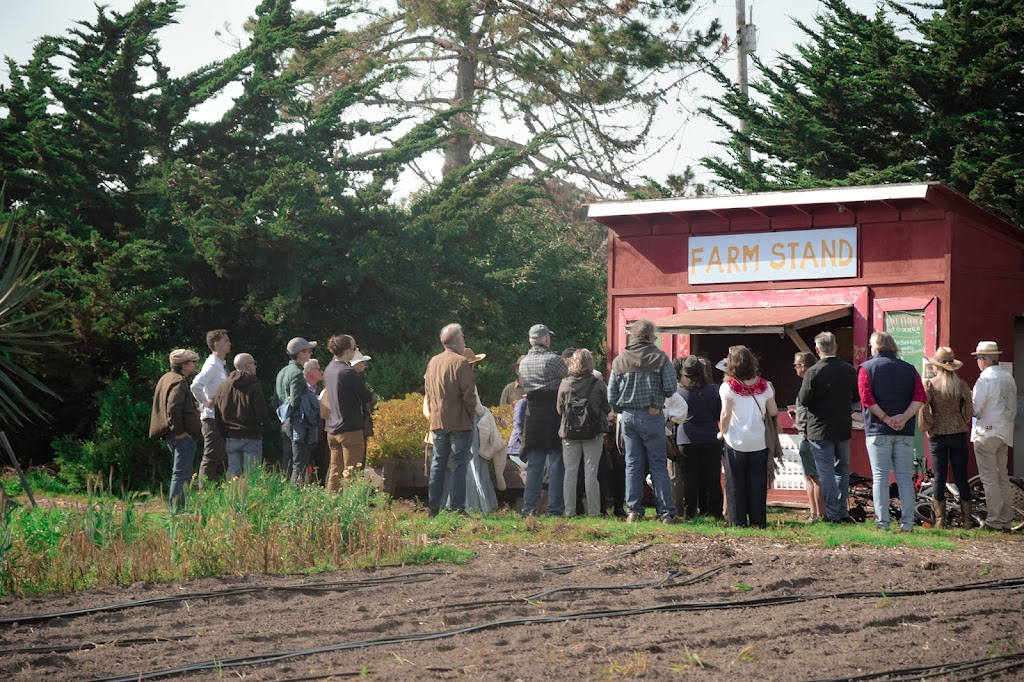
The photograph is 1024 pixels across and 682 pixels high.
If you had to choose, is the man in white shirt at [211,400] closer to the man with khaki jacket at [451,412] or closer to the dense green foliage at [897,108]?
the man with khaki jacket at [451,412]

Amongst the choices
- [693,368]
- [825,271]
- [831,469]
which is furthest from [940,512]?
[825,271]

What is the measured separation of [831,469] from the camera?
417 inches

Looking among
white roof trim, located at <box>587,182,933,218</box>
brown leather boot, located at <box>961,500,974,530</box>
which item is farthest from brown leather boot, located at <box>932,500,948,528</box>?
white roof trim, located at <box>587,182,933,218</box>

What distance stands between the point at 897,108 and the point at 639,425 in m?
10.00

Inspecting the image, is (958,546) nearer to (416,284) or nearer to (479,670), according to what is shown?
(479,670)

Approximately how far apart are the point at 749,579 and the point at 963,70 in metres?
12.8

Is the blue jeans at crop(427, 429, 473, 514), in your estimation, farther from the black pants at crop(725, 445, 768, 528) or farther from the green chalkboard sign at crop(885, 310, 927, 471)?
the green chalkboard sign at crop(885, 310, 927, 471)

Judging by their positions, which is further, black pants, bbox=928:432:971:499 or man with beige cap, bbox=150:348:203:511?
man with beige cap, bbox=150:348:203:511

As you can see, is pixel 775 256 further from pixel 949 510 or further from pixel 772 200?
pixel 949 510

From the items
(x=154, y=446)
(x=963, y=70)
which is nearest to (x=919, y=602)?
(x=154, y=446)

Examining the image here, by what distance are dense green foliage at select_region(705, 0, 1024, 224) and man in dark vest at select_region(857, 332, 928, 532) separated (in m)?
7.35

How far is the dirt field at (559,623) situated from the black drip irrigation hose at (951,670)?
0.03m

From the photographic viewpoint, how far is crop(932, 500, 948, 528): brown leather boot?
1070 centimetres

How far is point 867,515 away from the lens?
12.2 m
